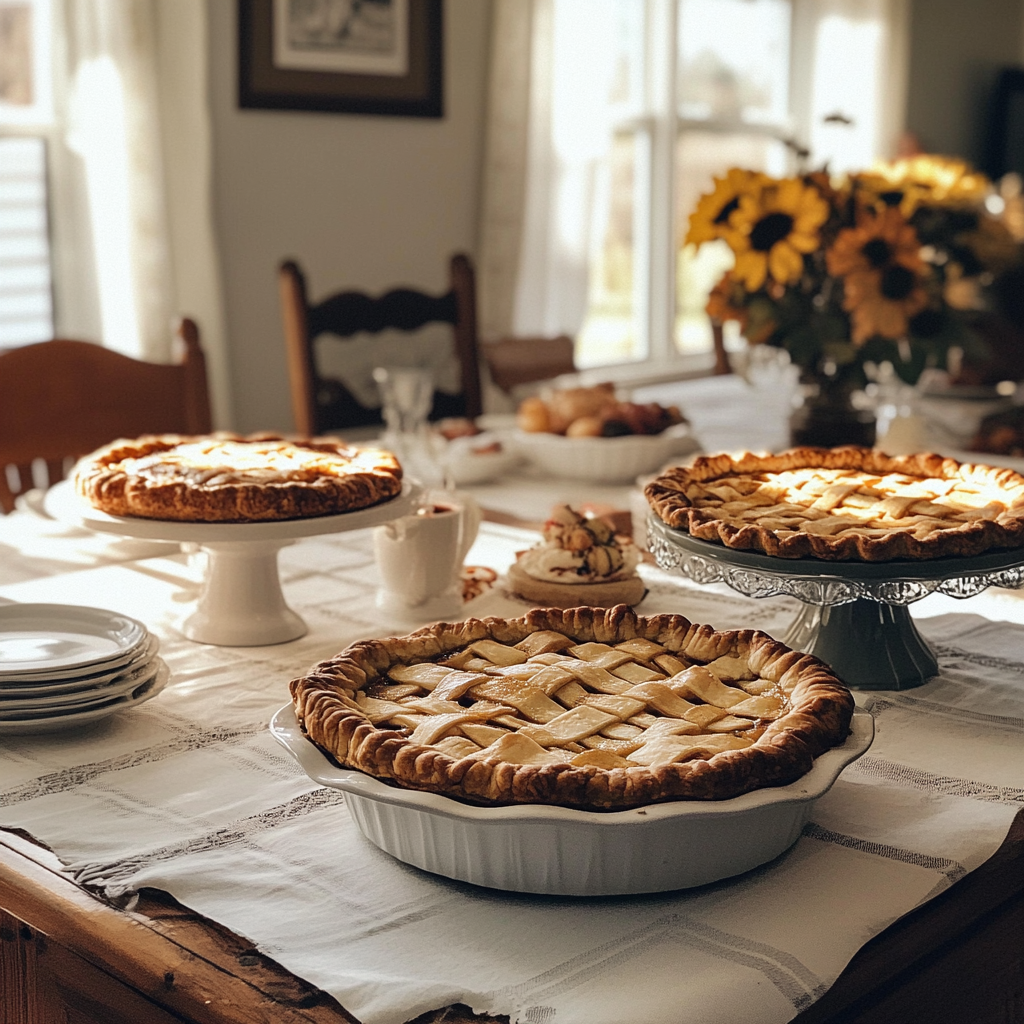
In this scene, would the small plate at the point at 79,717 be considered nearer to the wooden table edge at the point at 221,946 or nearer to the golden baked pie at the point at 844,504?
the wooden table edge at the point at 221,946

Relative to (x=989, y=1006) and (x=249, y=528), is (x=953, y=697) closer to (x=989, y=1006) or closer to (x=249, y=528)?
(x=989, y=1006)

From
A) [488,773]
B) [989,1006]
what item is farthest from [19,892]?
[989,1006]

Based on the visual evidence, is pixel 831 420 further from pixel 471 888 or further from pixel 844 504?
pixel 471 888

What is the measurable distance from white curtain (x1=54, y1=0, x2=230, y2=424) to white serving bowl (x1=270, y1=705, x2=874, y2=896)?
7.82 feet

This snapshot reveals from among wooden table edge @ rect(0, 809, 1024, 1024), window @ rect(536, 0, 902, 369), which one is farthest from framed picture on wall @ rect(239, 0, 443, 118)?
wooden table edge @ rect(0, 809, 1024, 1024)

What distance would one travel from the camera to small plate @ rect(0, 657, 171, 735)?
3.13 feet

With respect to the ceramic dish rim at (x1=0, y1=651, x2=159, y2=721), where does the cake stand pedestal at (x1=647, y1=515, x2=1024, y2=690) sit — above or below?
above

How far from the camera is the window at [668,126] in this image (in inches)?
155

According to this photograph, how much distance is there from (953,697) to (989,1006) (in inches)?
11.2

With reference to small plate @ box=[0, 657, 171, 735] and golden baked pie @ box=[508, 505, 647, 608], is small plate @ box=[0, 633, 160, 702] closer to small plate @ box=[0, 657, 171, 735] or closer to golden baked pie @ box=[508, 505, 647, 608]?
small plate @ box=[0, 657, 171, 735]

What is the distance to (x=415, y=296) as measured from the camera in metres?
2.58

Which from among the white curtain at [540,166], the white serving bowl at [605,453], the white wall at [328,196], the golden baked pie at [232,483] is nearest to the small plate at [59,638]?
the golden baked pie at [232,483]

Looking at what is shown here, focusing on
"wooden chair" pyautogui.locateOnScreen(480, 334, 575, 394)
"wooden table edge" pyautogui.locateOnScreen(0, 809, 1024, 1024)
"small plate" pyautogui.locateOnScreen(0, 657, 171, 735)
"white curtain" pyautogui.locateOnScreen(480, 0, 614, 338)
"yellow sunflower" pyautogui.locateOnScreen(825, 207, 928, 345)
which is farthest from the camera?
"white curtain" pyautogui.locateOnScreen(480, 0, 614, 338)

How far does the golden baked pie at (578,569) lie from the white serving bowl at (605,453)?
580 millimetres
